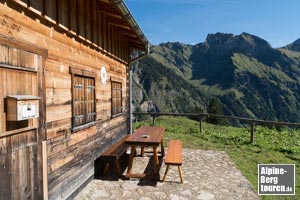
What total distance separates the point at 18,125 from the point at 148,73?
460 feet

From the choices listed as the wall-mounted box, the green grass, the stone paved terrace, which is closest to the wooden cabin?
the wall-mounted box

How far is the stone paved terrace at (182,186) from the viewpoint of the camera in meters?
5.70

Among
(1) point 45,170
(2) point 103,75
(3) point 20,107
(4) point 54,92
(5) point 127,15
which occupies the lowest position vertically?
(1) point 45,170

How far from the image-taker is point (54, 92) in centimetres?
476

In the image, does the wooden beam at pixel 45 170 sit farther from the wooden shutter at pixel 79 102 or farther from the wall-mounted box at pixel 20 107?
the wooden shutter at pixel 79 102

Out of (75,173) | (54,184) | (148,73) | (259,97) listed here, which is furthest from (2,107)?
(259,97)

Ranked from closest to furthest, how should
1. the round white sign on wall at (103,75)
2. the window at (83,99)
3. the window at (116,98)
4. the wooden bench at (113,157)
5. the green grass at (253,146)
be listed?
the window at (83,99) < the wooden bench at (113,157) < the round white sign on wall at (103,75) < the green grass at (253,146) < the window at (116,98)

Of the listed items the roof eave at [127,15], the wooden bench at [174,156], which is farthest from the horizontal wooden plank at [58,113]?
the wooden bench at [174,156]

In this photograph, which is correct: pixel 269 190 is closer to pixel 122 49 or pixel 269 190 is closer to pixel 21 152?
pixel 21 152

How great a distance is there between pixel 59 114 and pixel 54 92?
44 centimetres

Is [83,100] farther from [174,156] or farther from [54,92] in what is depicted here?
[174,156]

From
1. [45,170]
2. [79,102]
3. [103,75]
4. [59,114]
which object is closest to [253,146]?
[103,75]

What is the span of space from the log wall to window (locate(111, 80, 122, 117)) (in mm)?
1059

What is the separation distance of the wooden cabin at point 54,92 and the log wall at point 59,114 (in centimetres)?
1
